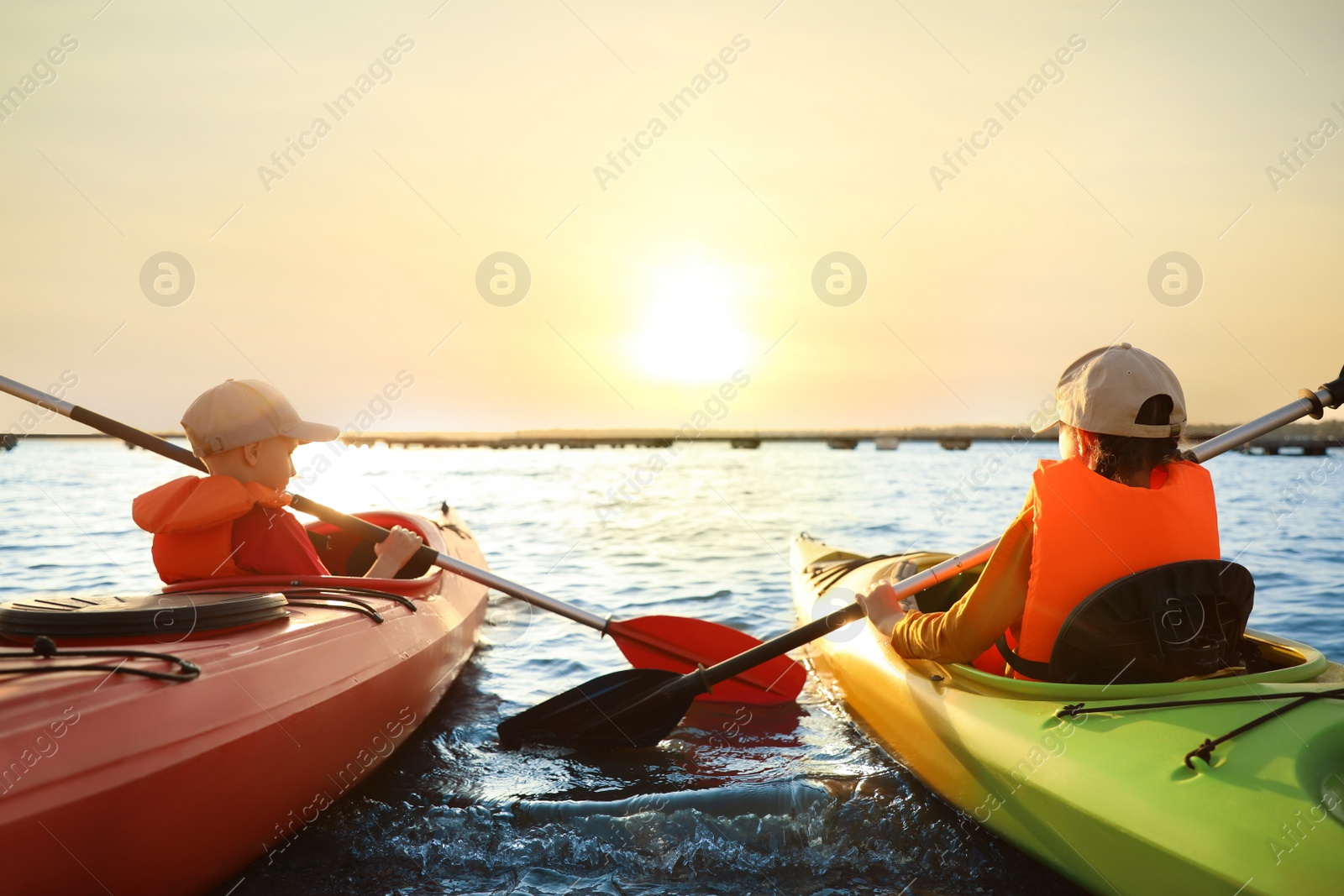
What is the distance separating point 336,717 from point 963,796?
2.21 m

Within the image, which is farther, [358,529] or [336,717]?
[358,529]

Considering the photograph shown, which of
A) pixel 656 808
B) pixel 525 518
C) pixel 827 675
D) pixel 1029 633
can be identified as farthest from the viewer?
pixel 525 518

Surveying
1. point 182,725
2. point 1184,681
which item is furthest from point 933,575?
point 182,725

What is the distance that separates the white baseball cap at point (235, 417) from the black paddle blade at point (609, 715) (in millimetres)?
1743

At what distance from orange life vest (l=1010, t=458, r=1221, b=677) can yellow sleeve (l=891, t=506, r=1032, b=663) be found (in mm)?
83

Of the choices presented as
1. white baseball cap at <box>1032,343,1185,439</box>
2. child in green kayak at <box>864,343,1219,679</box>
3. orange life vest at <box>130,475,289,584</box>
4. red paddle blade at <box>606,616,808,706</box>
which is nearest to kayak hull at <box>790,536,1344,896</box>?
child in green kayak at <box>864,343,1219,679</box>

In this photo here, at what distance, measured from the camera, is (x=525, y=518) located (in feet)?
49.8

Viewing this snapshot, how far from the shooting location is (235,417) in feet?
11.0

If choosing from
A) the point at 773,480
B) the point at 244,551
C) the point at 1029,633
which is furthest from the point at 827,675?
the point at 773,480

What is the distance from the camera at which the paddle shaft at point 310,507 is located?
4137 mm

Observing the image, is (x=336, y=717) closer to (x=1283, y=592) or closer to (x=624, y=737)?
(x=624, y=737)

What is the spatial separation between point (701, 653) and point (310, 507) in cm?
219

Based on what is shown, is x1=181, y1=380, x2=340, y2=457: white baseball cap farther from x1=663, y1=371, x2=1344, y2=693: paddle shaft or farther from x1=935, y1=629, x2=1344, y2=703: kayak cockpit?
x1=935, y1=629, x2=1344, y2=703: kayak cockpit

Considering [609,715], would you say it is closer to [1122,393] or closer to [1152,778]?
[1152,778]
